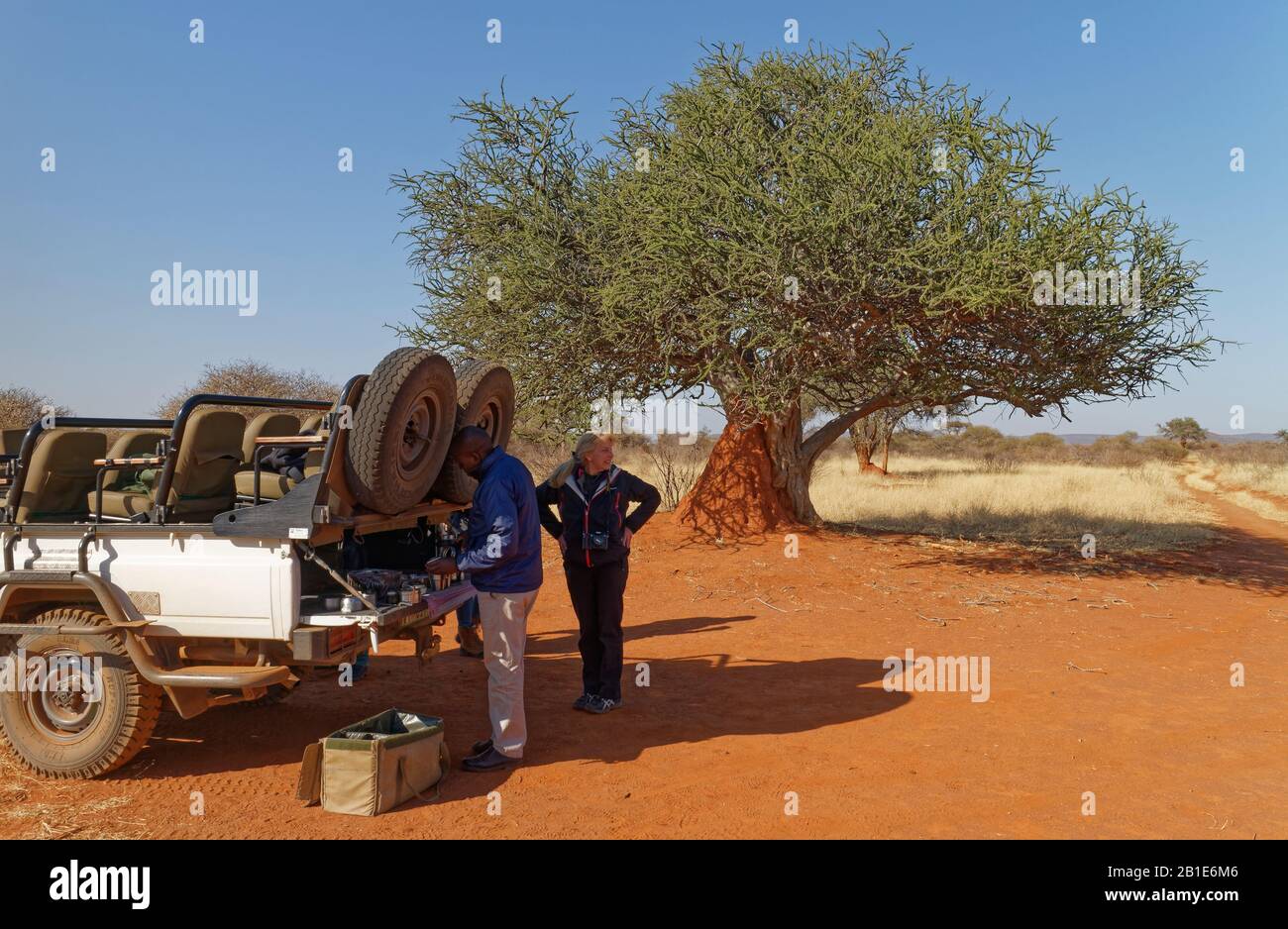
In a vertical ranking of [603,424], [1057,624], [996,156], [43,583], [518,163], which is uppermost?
[518,163]

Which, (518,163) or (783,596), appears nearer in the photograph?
(783,596)

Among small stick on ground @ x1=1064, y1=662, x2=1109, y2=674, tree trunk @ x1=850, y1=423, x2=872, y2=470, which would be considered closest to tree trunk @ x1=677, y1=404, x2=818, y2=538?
small stick on ground @ x1=1064, y1=662, x2=1109, y2=674

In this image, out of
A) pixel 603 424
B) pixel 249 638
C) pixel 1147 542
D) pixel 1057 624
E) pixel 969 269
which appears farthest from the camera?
pixel 1147 542

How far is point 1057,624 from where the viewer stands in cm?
1026

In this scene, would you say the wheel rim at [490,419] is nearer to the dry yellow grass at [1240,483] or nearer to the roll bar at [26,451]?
the roll bar at [26,451]

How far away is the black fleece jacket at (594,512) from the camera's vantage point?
659 centimetres

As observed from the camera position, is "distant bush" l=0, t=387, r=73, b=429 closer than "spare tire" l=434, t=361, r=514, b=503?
No

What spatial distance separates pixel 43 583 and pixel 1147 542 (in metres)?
17.2

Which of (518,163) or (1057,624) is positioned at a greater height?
(518,163)

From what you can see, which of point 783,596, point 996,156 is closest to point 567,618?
point 783,596

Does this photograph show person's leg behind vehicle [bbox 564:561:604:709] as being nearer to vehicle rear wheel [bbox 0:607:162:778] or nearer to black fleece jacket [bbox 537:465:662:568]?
black fleece jacket [bbox 537:465:662:568]

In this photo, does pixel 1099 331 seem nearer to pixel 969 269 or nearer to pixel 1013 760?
pixel 969 269

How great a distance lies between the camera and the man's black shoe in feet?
17.9

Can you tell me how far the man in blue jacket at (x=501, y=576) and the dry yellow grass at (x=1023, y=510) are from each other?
12941 millimetres
